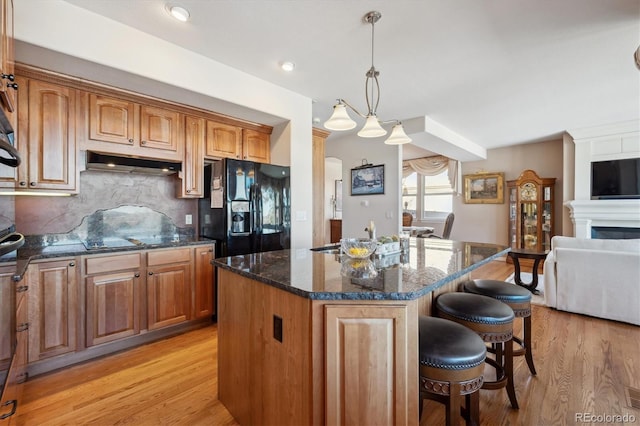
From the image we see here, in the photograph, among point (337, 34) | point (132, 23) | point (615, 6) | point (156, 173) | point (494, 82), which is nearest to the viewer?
point (615, 6)

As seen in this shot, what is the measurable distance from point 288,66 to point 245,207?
1.46 m

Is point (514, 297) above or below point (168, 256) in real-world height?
below

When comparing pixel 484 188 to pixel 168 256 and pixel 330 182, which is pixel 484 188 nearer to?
pixel 330 182

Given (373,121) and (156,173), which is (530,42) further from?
(156,173)

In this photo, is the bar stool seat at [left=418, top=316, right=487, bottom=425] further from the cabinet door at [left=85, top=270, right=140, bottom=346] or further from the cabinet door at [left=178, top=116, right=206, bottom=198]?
the cabinet door at [left=178, top=116, right=206, bottom=198]

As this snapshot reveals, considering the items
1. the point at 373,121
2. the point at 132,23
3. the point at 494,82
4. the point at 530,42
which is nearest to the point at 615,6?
the point at 530,42

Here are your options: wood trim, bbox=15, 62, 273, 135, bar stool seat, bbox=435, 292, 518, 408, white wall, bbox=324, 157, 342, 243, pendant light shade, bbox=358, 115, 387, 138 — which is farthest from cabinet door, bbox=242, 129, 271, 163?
white wall, bbox=324, 157, 342, 243

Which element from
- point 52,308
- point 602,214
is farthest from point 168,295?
point 602,214

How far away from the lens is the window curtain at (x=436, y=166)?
7.04 meters

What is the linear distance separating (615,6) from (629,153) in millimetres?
4119

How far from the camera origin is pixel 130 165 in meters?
2.60

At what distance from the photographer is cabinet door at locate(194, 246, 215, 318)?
2.91 metres

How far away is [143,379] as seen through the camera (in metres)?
2.09

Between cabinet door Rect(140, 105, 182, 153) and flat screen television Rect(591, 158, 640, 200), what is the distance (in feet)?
21.5
